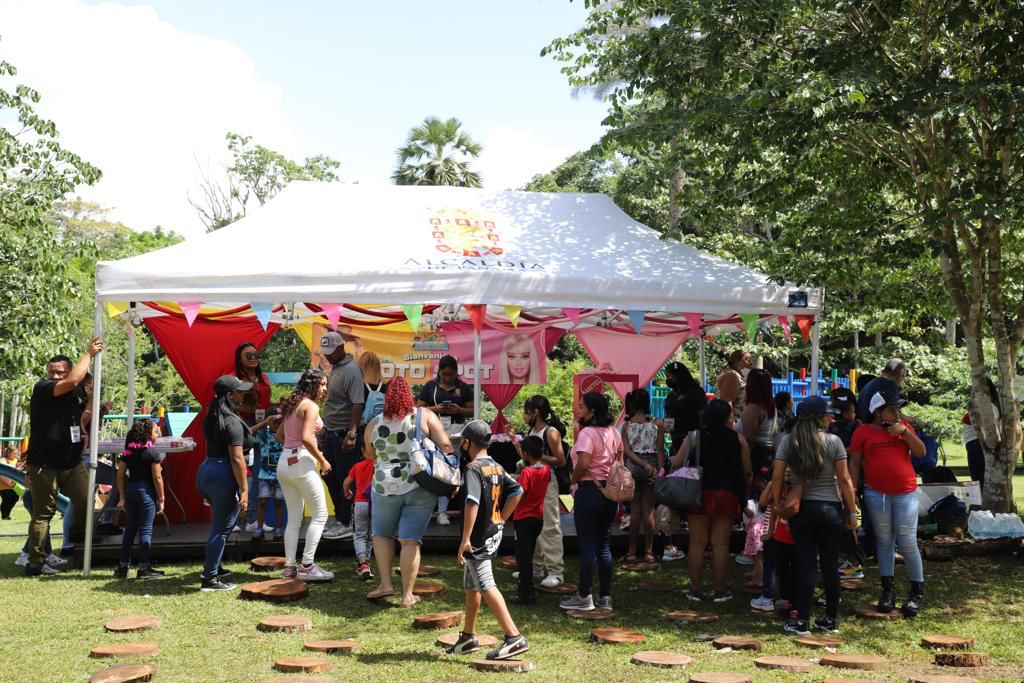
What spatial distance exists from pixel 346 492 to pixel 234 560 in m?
1.33

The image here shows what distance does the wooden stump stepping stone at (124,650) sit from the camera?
17.0 ft

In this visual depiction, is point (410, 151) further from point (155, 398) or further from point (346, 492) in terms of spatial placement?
point (346, 492)

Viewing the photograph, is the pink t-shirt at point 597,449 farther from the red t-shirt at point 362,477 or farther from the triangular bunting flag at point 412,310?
the triangular bunting flag at point 412,310

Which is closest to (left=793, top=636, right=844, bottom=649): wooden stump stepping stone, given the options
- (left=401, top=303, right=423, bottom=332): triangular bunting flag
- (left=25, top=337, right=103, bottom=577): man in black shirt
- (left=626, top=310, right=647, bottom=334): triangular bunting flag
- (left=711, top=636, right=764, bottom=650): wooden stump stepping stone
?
(left=711, top=636, right=764, bottom=650): wooden stump stepping stone

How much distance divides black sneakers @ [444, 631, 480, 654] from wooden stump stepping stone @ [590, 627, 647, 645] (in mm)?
746

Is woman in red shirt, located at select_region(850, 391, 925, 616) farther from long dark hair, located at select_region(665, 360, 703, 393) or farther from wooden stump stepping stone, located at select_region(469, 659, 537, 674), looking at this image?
wooden stump stepping stone, located at select_region(469, 659, 537, 674)

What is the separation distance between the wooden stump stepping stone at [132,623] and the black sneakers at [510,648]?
210 centimetres

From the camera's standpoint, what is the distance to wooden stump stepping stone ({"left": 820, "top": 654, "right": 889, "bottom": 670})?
5156 millimetres

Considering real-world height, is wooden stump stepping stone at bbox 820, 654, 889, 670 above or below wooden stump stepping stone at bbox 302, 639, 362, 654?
below

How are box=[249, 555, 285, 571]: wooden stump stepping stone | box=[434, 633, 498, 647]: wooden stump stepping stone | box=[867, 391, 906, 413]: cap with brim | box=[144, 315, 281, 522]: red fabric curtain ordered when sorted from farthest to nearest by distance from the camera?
1. box=[144, 315, 281, 522]: red fabric curtain
2. box=[249, 555, 285, 571]: wooden stump stepping stone
3. box=[867, 391, 906, 413]: cap with brim
4. box=[434, 633, 498, 647]: wooden stump stepping stone

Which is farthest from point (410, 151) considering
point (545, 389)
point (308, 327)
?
point (308, 327)

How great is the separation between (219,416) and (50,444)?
1591 millimetres

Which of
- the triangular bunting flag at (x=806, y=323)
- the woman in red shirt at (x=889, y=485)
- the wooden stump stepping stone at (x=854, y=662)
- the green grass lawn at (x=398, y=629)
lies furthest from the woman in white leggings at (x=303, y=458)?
the triangular bunting flag at (x=806, y=323)

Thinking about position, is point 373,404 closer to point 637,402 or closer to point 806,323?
point 637,402
